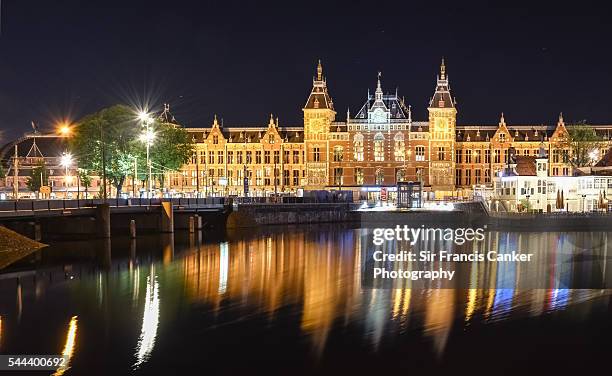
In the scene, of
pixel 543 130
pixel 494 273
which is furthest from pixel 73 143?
pixel 543 130

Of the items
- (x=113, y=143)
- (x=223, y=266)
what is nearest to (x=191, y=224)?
(x=113, y=143)

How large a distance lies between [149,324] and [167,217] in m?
42.9

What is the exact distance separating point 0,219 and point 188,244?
16116 millimetres

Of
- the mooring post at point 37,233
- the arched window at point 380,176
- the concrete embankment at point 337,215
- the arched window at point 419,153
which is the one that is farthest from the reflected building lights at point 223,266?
the arched window at point 419,153

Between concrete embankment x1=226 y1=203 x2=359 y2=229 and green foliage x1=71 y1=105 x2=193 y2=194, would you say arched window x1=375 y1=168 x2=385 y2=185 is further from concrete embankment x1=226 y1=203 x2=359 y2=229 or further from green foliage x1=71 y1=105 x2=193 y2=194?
green foliage x1=71 y1=105 x2=193 y2=194

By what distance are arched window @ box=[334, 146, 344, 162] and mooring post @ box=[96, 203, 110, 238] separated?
218 ft

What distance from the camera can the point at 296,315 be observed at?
36469 mm

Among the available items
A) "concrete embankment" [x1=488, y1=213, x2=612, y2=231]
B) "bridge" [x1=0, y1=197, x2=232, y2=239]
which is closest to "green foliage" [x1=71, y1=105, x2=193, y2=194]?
"bridge" [x1=0, y1=197, x2=232, y2=239]

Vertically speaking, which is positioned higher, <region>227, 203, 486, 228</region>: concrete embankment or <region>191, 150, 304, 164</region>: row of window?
<region>191, 150, 304, 164</region>: row of window

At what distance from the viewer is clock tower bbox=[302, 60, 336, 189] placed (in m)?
131

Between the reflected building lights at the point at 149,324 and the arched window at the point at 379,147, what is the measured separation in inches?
3389

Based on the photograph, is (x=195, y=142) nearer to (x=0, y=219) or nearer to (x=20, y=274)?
(x=0, y=219)

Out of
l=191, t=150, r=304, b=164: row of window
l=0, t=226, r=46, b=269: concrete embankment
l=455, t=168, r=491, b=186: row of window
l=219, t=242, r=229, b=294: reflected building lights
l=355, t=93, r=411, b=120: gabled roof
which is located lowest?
l=219, t=242, r=229, b=294: reflected building lights

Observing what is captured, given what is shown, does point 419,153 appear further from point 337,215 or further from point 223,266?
point 223,266
